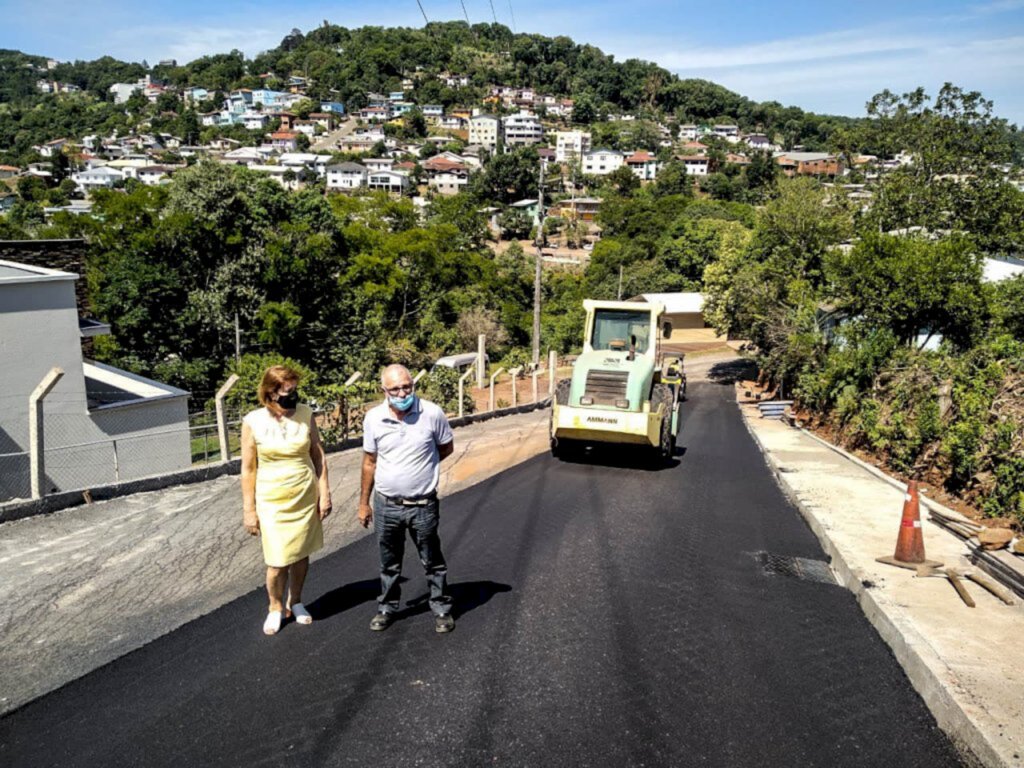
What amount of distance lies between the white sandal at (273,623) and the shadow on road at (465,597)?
85 cm

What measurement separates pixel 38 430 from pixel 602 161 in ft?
482

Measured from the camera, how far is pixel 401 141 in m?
166

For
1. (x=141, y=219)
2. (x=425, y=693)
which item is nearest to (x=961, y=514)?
(x=425, y=693)

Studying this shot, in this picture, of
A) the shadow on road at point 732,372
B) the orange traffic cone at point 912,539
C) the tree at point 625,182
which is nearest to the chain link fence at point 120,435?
the orange traffic cone at point 912,539

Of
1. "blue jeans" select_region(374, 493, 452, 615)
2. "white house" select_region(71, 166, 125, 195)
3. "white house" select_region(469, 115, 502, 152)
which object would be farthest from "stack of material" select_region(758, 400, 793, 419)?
"white house" select_region(469, 115, 502, 152)

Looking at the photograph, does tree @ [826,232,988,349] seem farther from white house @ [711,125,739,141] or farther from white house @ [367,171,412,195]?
white house @ [711,125,739,141]

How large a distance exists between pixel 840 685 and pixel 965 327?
53.9 ft

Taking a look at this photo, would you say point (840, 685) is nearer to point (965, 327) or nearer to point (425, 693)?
point (425, 693)

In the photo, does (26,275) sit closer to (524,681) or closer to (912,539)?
(524,681)

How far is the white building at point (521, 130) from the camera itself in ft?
568

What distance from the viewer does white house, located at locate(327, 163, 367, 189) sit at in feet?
401

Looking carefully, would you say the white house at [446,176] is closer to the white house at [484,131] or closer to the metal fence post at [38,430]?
the white house at [484,131]

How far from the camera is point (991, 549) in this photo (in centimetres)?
737

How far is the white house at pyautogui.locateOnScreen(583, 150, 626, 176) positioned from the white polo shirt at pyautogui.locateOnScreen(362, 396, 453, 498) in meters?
146
